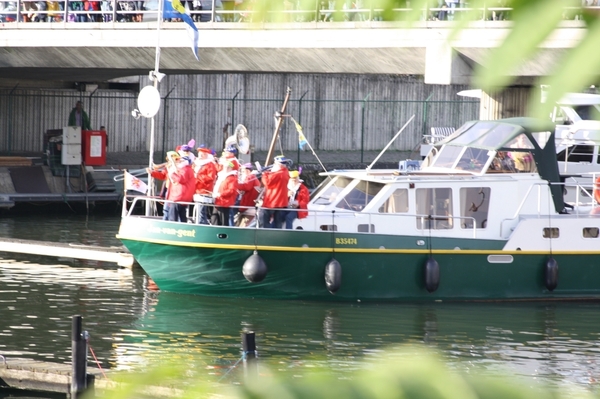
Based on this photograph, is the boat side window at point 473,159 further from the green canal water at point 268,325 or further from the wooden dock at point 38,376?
the wooden dock at point 38,376

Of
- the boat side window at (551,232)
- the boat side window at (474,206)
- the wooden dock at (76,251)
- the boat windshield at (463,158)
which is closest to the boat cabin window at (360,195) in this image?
the boat side window at (474,206)

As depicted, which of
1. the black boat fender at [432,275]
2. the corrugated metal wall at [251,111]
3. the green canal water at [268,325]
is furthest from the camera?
the corrugated metal wall at [251,111]

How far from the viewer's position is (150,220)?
1725 cm

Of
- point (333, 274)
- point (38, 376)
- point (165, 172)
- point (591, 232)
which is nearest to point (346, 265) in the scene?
point (333, 274)

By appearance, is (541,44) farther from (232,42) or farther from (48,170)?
(48,170)

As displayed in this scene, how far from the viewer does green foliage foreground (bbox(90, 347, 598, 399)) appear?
0.86 meters

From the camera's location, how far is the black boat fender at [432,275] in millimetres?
16938

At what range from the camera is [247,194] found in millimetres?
17656

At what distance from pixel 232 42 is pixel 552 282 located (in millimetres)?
10407

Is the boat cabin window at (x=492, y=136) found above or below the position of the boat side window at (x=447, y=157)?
above

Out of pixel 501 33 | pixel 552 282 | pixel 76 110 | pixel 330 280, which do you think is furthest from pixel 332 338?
pixel 76 110

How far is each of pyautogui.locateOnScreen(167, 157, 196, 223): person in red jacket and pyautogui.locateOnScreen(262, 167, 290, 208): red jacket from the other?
142 centimetres

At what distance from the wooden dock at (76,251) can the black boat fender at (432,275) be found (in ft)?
20.3

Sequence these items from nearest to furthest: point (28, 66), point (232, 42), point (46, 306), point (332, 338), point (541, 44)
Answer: point (541, 44) → point (332, 338) → point (46, 306) → point (232, 42) → point (28, 66)
